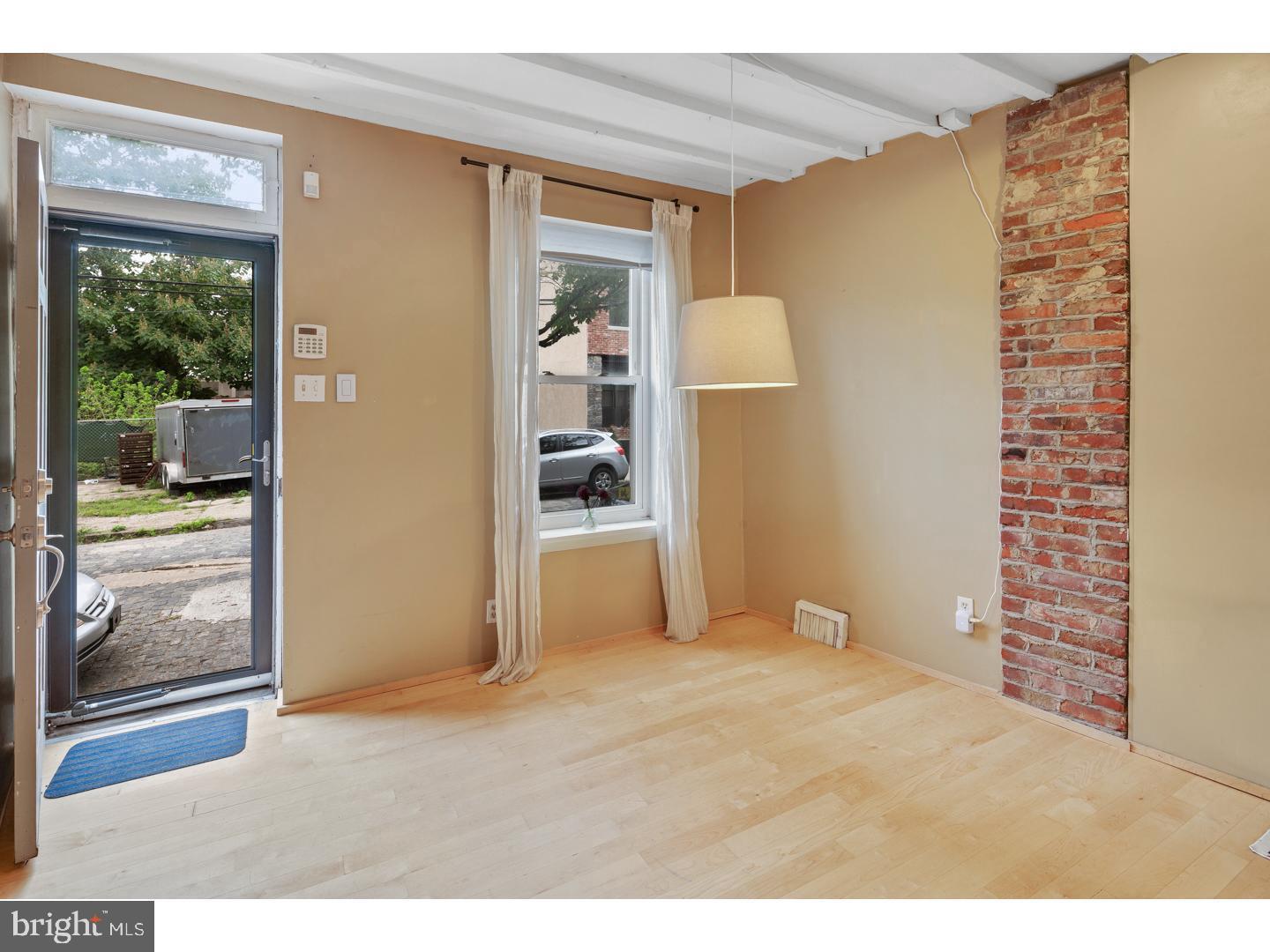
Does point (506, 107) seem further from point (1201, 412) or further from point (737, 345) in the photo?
point (1201, 412)

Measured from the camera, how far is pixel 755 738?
8.71 ft

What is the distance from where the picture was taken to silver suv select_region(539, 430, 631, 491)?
3740 mm

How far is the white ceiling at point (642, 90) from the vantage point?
247cm

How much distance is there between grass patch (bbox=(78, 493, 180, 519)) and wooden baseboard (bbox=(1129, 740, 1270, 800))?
13.0 ft

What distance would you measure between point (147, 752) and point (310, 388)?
1.51 meters

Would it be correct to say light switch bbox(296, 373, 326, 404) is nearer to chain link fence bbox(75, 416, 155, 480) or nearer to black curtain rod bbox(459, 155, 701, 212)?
chain link fence bbox(75, 416, 155, 480)

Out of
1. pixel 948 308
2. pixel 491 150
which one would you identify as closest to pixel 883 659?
pixel 948 308

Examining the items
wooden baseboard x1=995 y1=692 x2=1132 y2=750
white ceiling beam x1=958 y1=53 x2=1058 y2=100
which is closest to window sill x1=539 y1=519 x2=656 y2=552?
wooden baseboard x1=995 y1=692 x2=1132 y2=750

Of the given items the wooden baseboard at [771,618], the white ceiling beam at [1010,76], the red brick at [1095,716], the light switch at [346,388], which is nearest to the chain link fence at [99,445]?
the light switch at [346,388]

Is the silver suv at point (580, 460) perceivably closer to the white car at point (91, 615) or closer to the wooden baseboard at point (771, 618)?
the wooden baseboard at point (771, 618)

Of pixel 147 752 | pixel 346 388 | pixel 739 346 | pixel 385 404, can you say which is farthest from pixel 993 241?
pixel 147 752

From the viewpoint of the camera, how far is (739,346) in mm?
2367

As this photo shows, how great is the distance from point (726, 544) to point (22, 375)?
11.0ft
